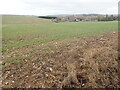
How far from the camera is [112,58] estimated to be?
17.5ft

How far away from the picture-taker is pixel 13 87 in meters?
3.61

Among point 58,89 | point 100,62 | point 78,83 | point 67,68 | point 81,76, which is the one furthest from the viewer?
point 100,62

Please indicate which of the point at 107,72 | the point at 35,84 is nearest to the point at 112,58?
the point at 107,72

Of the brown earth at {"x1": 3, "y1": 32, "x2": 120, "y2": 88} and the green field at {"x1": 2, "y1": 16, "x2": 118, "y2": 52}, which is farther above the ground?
the green field at {"x1": 2, "y1": 16, "x2": 118, "y2": 52}

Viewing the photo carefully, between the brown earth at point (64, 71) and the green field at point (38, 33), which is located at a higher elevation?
the green field at point (38, 33)

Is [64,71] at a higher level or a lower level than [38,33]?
lower

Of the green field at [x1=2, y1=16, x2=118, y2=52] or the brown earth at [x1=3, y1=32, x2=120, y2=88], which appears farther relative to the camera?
the green field at [x1=2, y1=16, x2=118, y2=52]

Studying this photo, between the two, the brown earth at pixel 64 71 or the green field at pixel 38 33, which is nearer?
the brown earth at pixel 64 71

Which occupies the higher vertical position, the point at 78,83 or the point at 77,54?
the point at 77,54

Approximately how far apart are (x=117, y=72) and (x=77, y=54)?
7.24 feet

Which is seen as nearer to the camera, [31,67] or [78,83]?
[78,83]

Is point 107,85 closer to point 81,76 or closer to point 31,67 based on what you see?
point 81,76

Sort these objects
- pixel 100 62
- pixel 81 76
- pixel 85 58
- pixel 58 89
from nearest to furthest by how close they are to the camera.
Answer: pixel 58 89 → pixel 81 76 → pixel 100 62 → pixel 85 58

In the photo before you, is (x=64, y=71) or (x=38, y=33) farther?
(x=38, y=33)
